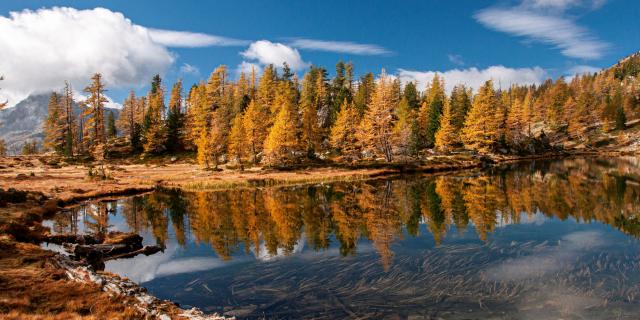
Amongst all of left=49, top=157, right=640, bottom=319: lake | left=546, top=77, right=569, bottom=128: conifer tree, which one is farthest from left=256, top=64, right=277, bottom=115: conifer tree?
left=546, top=77, right=569, bottom=128: conifer tree

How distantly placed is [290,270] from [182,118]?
95190 millimetres

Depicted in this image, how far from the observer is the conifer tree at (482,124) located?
277 feet

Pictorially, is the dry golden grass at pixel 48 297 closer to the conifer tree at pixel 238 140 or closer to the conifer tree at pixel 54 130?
the conifer tree at pixel 238 140

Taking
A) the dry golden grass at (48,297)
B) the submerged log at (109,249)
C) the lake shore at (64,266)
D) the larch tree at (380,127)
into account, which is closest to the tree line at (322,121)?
the larch tree at (380,127)

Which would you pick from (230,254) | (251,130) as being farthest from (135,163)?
(230,254)

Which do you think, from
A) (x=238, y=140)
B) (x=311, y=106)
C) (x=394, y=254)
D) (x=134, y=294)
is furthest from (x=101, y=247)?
(x=311, y=106)

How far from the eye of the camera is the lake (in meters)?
12.9

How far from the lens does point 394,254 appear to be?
18.8 m

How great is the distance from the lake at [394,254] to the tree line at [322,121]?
3719 cm

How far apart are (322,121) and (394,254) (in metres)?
84.7

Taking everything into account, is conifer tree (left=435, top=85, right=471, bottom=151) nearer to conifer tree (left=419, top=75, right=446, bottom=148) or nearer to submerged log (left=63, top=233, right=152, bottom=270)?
conifer tree (left=419, top=75, right=446, bottom=148)

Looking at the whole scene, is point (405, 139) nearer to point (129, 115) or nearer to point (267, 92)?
point (267, 92)

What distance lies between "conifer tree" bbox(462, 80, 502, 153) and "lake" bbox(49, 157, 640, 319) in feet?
158

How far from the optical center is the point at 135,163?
86250mm
